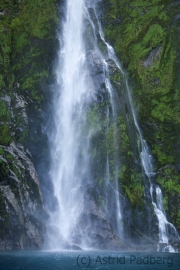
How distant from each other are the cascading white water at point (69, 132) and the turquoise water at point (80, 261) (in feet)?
16.3

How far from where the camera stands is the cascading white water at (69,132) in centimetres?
2759

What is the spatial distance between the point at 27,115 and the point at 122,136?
7651 mm

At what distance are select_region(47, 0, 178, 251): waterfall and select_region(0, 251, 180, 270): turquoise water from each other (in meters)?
4.10

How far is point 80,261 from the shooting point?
19547 millimetres

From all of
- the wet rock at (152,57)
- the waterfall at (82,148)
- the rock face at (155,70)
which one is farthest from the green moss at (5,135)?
the wet rock at (152,57)

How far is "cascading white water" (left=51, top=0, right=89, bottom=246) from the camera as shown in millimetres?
27594

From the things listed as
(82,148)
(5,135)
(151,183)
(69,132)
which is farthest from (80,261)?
(69,132)

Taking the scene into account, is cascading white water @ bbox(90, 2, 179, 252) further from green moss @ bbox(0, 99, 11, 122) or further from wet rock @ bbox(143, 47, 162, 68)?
green moss @ bbox(0, 99, 11, 122)

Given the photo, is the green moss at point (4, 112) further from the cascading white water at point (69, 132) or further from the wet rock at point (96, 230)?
the wet rock at point (96, 230)

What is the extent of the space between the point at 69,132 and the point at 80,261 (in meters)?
12.8

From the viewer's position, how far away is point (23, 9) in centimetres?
3466

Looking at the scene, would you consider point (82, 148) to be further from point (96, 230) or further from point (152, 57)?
point (152, 57)

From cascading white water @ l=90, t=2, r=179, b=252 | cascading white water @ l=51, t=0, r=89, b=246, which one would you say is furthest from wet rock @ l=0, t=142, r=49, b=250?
cascading white water @ l=90, t=2, r=179, b=252

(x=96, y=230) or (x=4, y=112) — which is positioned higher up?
(x=4, y=112)
